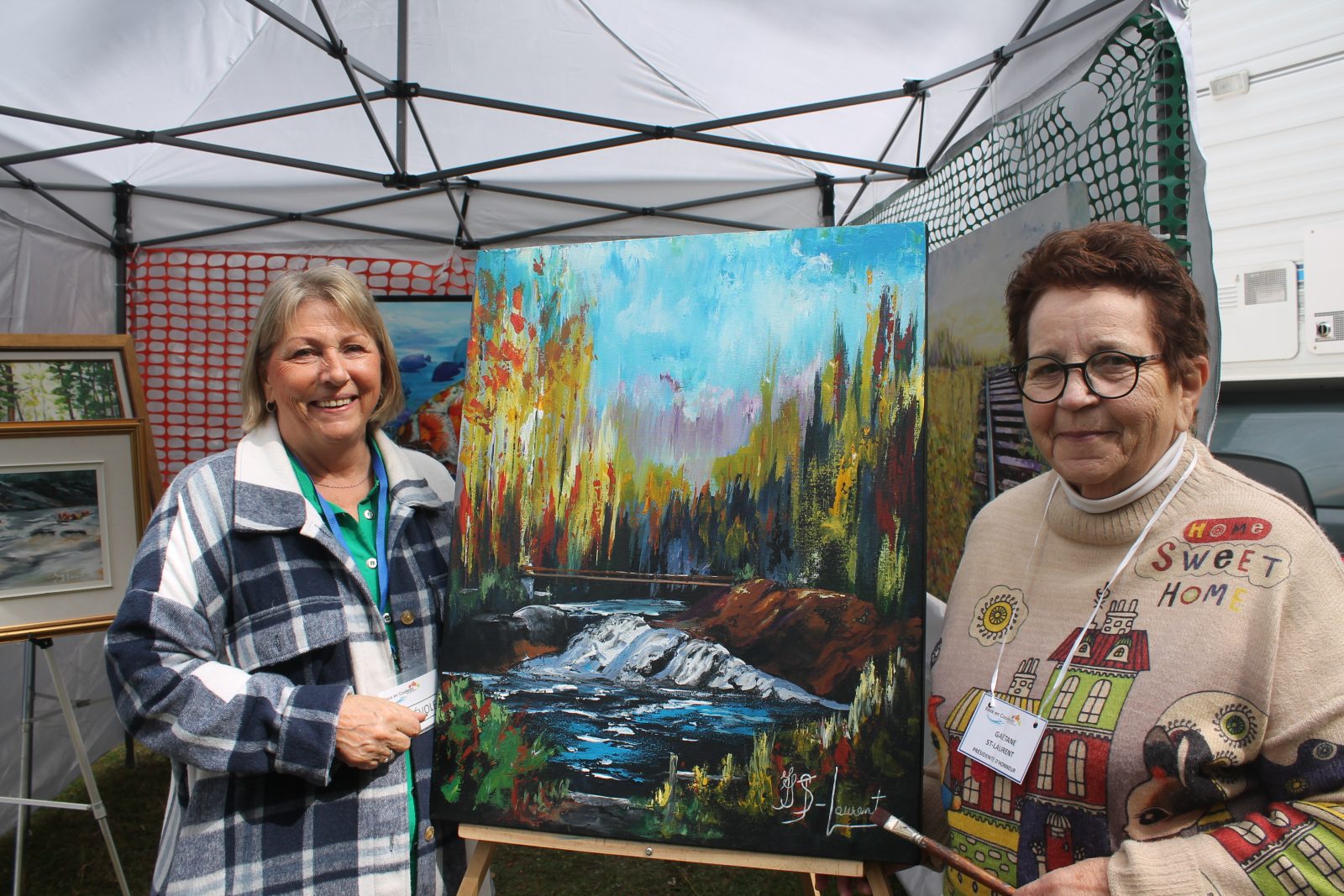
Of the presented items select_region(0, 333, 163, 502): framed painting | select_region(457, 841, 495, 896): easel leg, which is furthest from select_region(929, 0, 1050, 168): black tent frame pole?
select_region(0, 333, 163, 502): framed painting

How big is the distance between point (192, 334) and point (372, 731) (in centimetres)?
316

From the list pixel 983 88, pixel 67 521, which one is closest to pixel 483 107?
pixel 983 88

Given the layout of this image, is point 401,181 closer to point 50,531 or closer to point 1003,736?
point 50,531

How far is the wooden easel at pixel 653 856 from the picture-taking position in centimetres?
121

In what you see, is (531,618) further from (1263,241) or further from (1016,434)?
(1263,241)

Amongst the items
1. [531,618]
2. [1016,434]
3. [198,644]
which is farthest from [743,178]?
[198,644]

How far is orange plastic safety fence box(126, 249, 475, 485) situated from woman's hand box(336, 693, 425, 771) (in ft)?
9.53

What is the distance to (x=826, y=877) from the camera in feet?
5.31

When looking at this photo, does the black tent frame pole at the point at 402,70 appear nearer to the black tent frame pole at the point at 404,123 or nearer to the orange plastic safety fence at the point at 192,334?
the black tent frame pole at the point at 404,123

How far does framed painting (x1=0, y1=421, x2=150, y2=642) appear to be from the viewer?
7.07 feet

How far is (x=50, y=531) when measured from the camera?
2.21 m

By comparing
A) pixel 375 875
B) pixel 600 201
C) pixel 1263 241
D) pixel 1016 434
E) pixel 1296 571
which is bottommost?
pixel 375 875

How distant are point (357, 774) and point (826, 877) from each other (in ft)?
3.22
